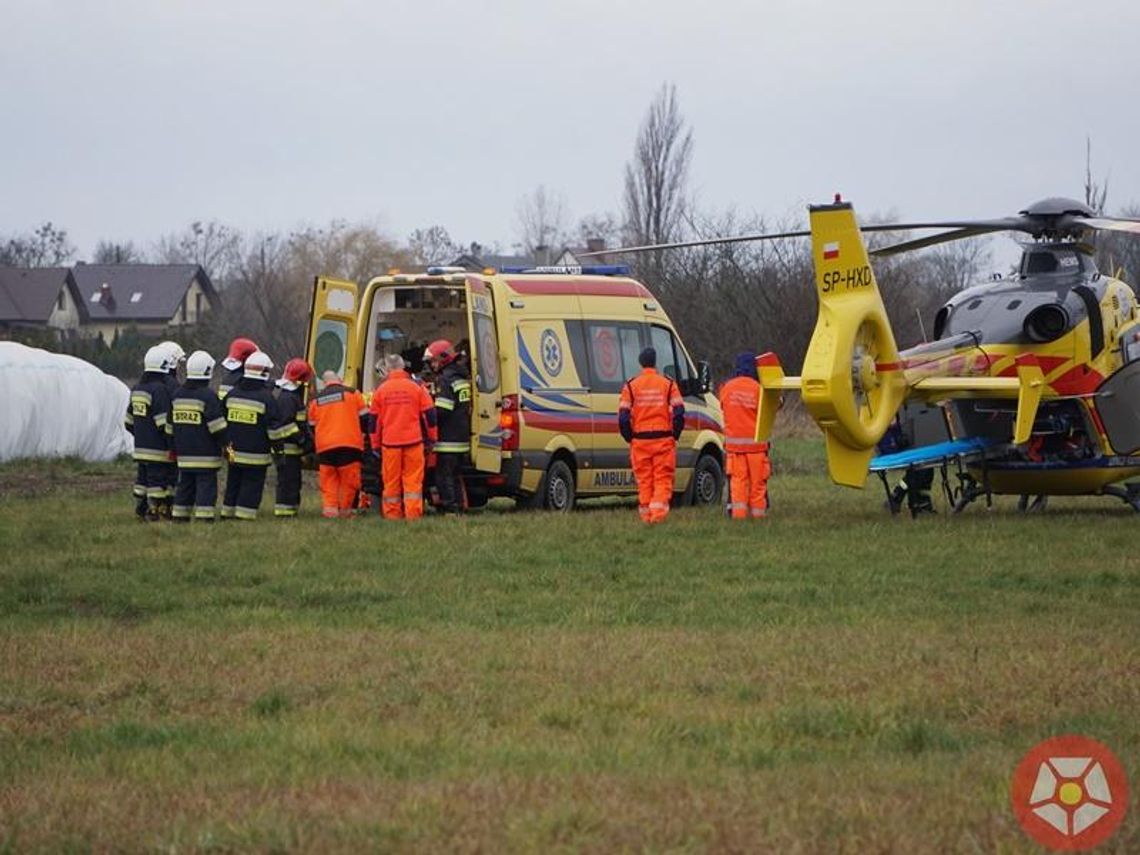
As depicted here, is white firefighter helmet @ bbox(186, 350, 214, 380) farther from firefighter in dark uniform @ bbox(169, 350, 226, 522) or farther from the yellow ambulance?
the yellow ambulance

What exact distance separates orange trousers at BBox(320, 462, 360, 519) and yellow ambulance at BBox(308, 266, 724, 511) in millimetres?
1235

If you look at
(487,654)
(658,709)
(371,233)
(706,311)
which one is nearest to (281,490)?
(487,654)

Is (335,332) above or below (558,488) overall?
above

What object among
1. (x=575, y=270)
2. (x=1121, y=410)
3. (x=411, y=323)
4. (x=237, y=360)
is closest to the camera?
(x=1121, y=410)

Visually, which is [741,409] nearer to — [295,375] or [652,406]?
[652,406]

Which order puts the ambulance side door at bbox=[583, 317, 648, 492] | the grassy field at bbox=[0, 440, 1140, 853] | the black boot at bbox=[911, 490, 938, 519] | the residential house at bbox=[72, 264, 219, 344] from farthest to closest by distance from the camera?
the residential house at bbox=[72, 264, 219, 344] → the ambulance side door at bbox=[583, 317, 648, 492] → the black boot at bbox=[911, 490, 938, 519] → the grassy field at bbox=[0, 440, 1140, 853]

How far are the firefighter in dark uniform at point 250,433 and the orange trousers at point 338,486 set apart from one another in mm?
668

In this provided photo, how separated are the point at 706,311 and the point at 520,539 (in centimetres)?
3128

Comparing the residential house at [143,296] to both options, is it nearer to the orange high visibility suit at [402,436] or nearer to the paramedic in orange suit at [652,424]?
the orange high visibility suit at [402,436]

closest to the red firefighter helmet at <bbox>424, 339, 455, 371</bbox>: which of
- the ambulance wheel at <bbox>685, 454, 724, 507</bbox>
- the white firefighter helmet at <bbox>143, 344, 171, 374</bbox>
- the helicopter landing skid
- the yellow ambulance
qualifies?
the yellow ambulance

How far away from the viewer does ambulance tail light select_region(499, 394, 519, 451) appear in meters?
20.1

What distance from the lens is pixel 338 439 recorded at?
767 inches

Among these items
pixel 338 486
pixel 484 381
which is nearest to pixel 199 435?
pixel 338 486

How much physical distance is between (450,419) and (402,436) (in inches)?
21.4
